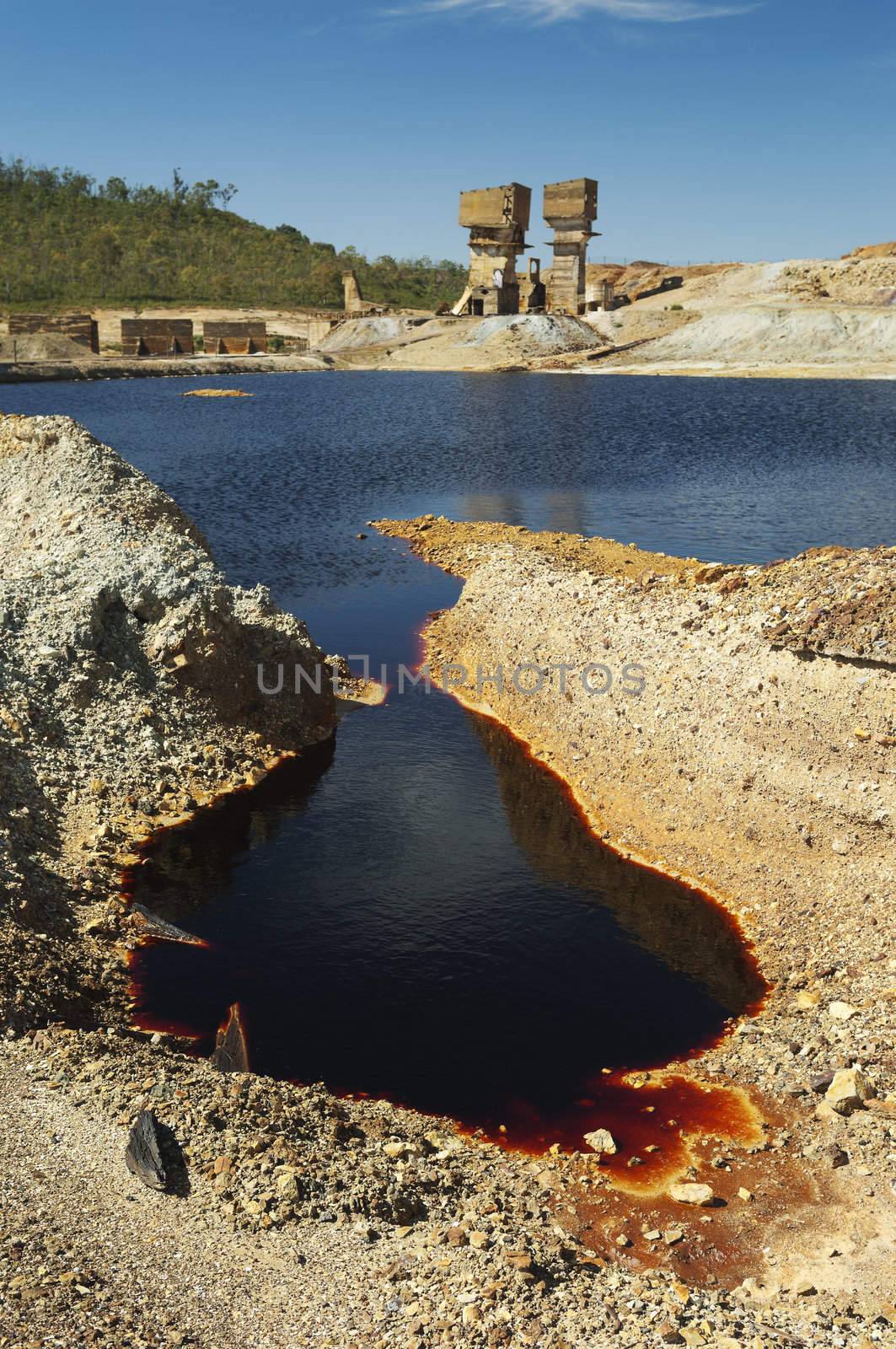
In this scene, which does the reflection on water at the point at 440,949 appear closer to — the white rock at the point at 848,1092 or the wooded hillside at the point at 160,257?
the white rock at the point at 848,1092

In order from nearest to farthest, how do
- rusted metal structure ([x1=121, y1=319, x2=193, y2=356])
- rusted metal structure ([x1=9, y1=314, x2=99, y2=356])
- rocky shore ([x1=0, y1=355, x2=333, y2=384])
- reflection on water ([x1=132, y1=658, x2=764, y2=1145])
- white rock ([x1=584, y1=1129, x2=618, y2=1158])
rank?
1. white rock ([x1=584, y1=1129, x2=618, y2=1158])
2. reflection on water ([x1=132, y1=658, x2=764, y2=1145])
3. rocky shore ([x1=0, y1=355, x2=333, y2=384])
4. rusted metal structure ([x1=9, y1=314, x2=99, y2=356])
5. rusted metal structure ([x1=121, y1=319, x2=193, y2=356])

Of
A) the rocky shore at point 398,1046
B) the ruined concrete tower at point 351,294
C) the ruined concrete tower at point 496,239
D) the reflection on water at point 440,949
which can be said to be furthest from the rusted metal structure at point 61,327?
the reflection on water at point 440,949

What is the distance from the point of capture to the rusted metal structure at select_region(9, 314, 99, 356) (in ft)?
369

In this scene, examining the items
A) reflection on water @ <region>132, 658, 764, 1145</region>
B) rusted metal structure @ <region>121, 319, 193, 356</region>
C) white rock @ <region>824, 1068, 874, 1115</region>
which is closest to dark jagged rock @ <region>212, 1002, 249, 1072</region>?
reflection on water @ <region>132, 658, 764, 1145</region>

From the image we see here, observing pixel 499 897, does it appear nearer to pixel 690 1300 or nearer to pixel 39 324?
pixel 690 1300

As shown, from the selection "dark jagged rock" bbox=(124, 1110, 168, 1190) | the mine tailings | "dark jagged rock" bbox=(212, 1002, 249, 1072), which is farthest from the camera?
the mine tailings

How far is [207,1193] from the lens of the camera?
1087 cm

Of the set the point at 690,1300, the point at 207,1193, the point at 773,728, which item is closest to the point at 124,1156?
the point at 207,1193

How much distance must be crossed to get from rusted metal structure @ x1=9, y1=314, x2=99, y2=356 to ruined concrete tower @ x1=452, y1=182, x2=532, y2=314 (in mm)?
39313

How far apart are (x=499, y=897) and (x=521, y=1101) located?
15.5 ft

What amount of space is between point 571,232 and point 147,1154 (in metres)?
112

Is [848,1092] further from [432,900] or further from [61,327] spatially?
[61,327]

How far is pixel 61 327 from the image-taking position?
372ft

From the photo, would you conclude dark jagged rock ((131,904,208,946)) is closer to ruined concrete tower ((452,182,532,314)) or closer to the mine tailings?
the mine tailings
